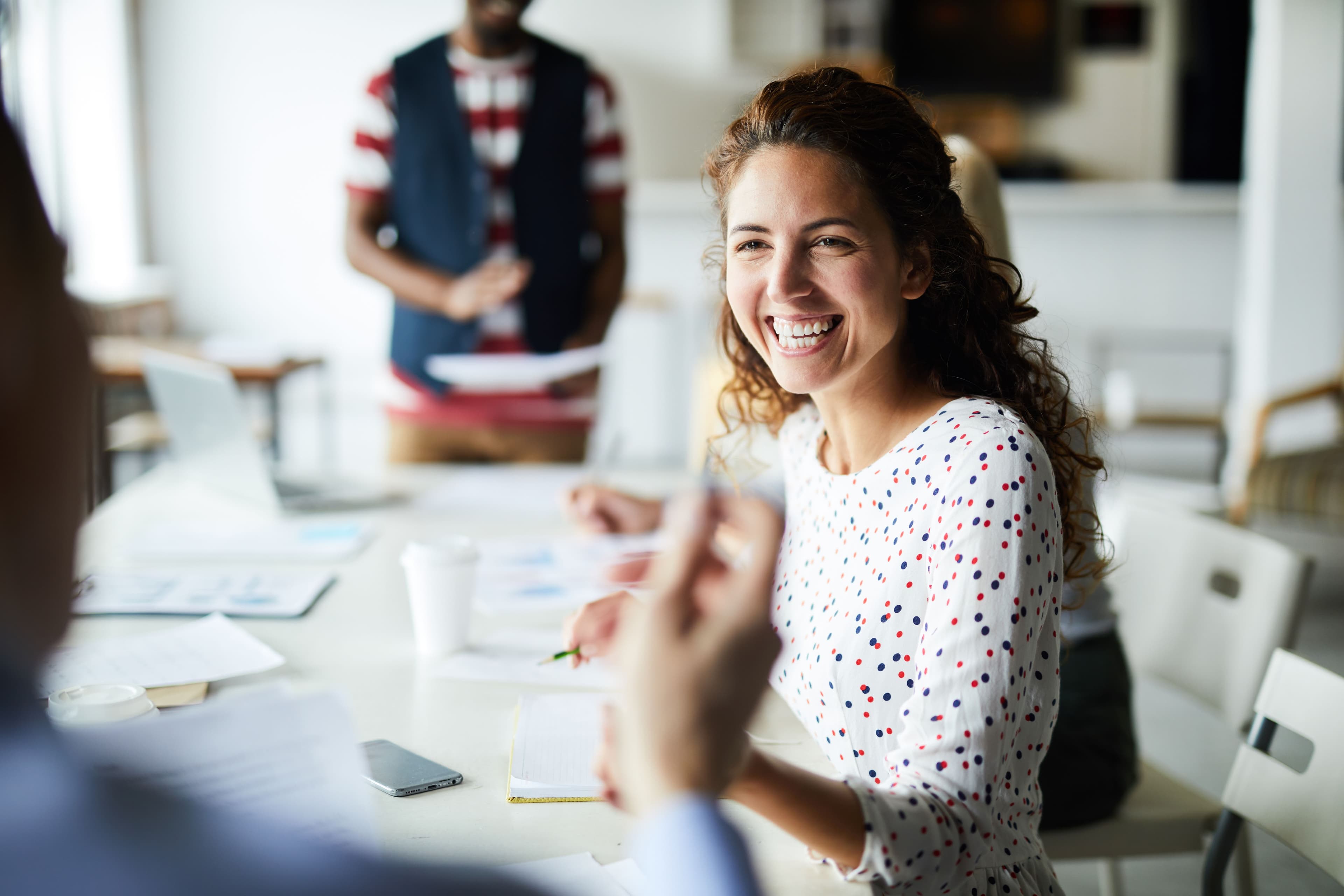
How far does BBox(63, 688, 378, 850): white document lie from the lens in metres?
0.51

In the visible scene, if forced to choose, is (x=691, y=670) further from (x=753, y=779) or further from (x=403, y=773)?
(x=403, y=773)

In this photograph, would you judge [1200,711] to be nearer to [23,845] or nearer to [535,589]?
[535,589]

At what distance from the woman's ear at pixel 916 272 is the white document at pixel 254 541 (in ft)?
2.94

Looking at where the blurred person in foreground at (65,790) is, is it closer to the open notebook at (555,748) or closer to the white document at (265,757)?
the white document at (265,757)

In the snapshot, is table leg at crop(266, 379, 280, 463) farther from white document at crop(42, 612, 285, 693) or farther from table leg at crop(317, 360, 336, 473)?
white document at crop(42, 612, 285, 693)

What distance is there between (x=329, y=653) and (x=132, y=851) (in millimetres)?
895

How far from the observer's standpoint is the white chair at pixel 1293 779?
1088 millimetres

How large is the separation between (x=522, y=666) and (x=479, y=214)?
4.05ft

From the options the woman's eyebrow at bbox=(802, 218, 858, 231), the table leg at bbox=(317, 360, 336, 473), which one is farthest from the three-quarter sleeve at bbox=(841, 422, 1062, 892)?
the table leg at bbox=(317, 360, 336, 473)

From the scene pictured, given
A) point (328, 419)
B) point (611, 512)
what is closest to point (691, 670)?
point (611, 512)

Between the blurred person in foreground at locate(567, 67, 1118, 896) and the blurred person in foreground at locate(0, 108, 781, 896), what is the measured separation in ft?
1.25

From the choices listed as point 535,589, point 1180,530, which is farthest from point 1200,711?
point 535,589

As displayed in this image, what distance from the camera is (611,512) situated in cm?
175

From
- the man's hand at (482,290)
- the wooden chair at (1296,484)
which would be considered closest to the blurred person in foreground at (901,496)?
the man's hand at (482,290)
